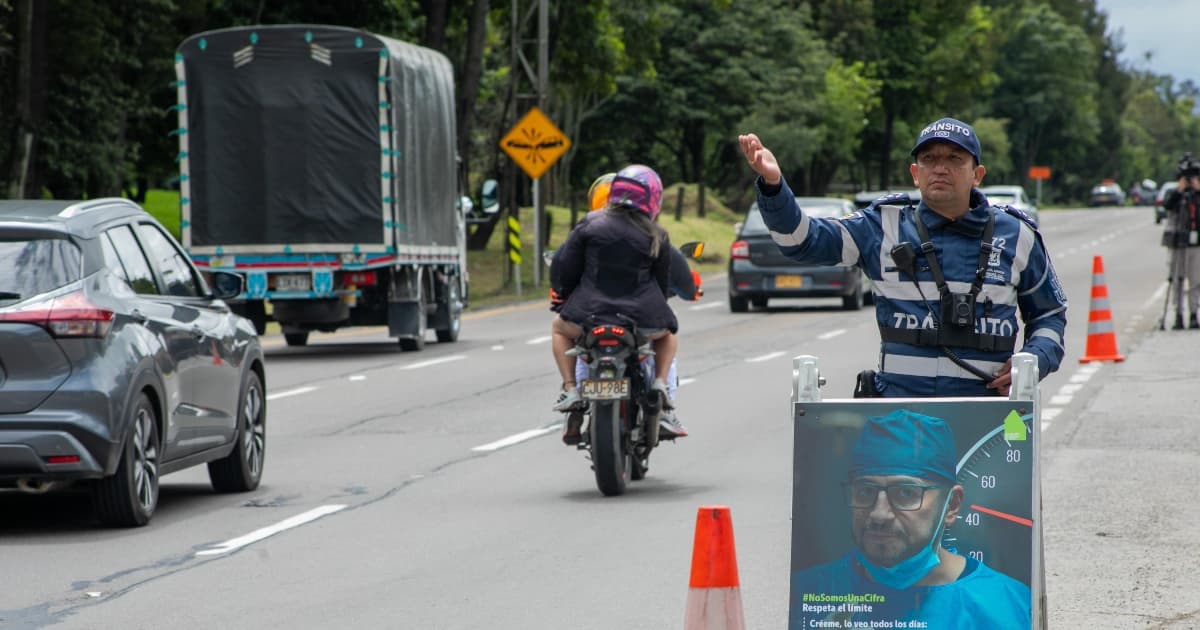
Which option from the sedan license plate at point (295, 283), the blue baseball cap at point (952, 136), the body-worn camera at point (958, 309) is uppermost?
the blue baseball cap at point (952, 136)

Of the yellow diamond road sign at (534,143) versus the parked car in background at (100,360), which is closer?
the parked car in background at (100,360)

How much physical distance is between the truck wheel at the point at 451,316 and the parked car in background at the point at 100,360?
44.1 feet

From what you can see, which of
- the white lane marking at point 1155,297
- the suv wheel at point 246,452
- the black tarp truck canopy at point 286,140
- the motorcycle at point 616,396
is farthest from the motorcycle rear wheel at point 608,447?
the white lane marking at point 1155,297

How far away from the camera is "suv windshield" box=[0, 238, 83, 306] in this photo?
9.19 metres

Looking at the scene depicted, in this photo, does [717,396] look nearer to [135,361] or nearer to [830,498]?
[135,361]

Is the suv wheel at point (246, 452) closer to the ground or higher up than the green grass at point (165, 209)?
higher up

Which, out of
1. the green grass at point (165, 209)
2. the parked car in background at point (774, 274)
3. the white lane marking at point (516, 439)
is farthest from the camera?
the green grass at point (165, 209)

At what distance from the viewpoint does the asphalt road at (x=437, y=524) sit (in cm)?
753

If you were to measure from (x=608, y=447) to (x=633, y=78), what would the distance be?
54549mm

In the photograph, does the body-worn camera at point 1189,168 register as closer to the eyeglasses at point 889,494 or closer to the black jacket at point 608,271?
the black jacket at point 608,271

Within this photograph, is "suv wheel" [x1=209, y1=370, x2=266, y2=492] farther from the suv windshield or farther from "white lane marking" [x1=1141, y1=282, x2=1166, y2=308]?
"white lane marking" [x1=1141, y1=282, x2=1166, y2=308]

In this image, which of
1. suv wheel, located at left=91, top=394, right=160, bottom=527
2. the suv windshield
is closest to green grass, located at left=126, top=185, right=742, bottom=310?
suv wheel, located at left=91, top=394, right=160, bottom=527

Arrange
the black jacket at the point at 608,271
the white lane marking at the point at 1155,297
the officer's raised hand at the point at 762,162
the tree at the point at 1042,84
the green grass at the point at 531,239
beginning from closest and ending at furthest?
the officer's raised hand at the point at 762,162 → the black jacket at the point at 608,271 → the white lane marking at the point at 1155,297 → the green grass at the point at 531,239 → the tree at the point at 1042,84

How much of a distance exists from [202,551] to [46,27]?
86.0ft
